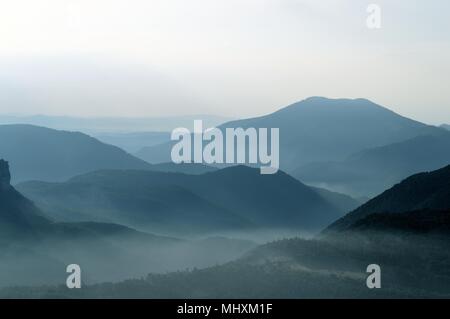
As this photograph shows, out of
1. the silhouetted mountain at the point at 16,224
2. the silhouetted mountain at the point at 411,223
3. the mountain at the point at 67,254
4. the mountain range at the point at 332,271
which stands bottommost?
the mountain range at the point at 332,271

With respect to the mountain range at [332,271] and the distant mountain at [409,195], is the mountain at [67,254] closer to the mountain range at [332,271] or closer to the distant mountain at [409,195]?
the distant mountain at [409,195]

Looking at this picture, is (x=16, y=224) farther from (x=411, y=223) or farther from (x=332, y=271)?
(x=332, y=271)

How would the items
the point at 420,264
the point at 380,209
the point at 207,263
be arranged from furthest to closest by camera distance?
1. the point at 207,263
2. the point at 380,209
3. the point at 420,264

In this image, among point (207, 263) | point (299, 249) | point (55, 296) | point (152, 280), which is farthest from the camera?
point (207, 263)

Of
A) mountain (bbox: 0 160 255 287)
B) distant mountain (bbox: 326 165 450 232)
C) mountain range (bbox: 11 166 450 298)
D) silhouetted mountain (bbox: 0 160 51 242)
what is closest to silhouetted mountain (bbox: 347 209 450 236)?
mountain range (bbox: 11 166 450 298)

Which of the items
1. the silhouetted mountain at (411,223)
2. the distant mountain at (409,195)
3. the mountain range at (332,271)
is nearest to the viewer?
the mountain range at (332,271)

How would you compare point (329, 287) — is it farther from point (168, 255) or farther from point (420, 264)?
point (168, 255)

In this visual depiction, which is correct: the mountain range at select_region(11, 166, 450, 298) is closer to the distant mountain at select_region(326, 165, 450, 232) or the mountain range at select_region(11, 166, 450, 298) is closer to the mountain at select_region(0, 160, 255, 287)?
the distant mountain at select_region(326, 165, 450, 232)

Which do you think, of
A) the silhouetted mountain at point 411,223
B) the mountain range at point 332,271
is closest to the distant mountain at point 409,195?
the silhouetted mountain at point 411,223

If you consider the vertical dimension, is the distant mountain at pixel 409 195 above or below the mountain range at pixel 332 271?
above
